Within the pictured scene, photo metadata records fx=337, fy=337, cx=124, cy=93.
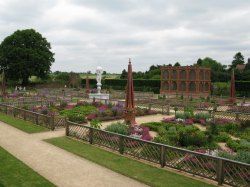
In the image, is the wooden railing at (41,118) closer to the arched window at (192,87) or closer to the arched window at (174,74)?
the arched window at (192,87)

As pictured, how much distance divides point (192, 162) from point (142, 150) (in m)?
2.11

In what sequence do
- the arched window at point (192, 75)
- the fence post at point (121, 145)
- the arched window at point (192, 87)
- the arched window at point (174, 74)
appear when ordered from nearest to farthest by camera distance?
the fence post at point (121, 145) < the arched window at point (192, 75) < the arched window at point (192, 87) < the arched window at point (174, 74)

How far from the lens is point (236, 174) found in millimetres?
9125

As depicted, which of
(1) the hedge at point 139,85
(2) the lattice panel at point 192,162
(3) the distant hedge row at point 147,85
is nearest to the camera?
(2) the lattice panel at point 192,162

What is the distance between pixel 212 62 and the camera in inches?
3637

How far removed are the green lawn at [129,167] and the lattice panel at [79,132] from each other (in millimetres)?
690

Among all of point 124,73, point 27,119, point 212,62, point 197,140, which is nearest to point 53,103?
point 27,119

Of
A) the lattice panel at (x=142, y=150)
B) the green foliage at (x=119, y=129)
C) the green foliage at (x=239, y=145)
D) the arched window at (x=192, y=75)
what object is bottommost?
the green foliage at (x=239, y=145)

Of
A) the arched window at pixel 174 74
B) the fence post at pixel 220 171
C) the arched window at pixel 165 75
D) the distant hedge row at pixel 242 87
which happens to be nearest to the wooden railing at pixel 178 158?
the fence post at pixel 220 171

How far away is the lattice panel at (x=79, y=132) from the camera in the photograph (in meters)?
14.8

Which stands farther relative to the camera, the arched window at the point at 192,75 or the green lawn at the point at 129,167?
the arched window at the point at 192,75

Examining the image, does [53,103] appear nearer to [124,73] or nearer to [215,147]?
[215,147]

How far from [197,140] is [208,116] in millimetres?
7872

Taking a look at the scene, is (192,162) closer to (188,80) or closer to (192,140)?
(192,140)
